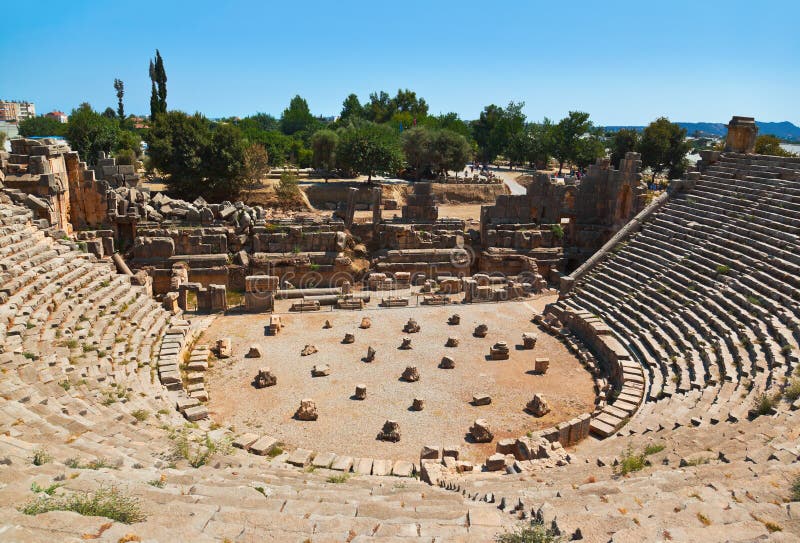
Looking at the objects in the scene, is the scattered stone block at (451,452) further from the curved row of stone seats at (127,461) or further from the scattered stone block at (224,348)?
the scattered stone block at (224,348)

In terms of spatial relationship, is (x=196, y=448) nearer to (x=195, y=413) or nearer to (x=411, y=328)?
(x=195, y=413)

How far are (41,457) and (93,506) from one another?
2061 mm

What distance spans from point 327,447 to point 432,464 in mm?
2466

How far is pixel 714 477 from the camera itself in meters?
7.75

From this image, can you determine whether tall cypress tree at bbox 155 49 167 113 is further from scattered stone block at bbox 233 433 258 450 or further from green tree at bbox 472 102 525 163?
scattered stone block at bbox 233 433 258 450

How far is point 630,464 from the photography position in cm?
920

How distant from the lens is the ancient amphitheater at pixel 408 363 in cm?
683

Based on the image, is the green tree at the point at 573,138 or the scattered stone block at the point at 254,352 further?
the green tree at the point at 573,138

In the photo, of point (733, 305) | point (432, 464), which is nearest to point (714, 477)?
point (432, 464)

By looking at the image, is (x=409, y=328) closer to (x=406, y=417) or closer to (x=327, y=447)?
(x=406, y=417)

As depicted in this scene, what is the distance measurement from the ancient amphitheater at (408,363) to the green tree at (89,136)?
1684 centimetres

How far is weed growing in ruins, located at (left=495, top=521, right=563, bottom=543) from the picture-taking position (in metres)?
5.94

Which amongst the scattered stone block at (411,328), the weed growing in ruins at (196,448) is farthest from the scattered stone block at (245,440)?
the scattered stone block at (411,328)

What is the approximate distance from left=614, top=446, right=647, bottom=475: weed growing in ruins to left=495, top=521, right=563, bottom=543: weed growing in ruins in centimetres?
348
